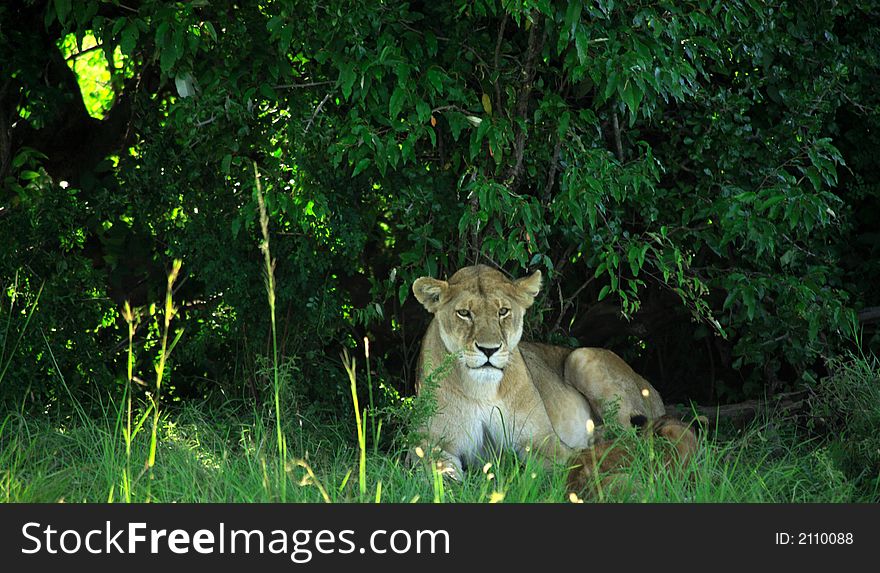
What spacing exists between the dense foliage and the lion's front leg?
331mm

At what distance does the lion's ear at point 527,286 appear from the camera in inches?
217

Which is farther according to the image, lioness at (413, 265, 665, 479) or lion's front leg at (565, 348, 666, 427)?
lion's front leg at (565, 348, 666, 427)

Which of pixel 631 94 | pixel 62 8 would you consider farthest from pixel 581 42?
pixel 62 8

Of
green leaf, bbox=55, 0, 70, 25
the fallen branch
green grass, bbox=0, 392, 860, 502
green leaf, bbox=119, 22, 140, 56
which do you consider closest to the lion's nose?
green grass, bbox=0, 392, 860, 502

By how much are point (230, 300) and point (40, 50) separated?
1846 mm

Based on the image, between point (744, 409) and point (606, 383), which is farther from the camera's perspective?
point (744, 409)

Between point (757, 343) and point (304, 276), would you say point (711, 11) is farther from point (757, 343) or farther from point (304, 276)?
point (304, 276)

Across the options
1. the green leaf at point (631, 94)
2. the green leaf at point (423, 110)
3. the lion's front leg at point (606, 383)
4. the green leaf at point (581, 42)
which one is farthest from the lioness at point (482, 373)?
the green leaf at point (581, 42)

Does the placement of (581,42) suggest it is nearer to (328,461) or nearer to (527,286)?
(527,286)

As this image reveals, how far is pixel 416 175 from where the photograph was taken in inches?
236

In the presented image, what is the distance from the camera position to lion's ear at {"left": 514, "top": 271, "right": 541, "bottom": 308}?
18.1ft

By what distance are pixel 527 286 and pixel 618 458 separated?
997 millimetres

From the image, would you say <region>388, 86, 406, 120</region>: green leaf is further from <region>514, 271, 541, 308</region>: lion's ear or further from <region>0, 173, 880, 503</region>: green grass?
<region>0, 173, 880, 503</region>: green grass
